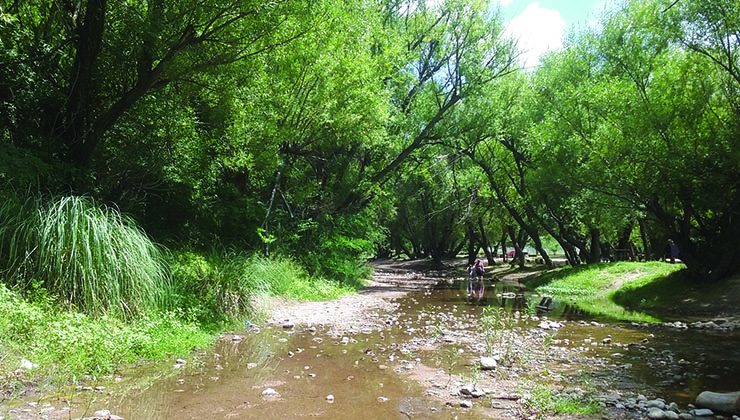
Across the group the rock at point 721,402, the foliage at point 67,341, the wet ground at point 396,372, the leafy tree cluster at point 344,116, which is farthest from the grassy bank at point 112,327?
the rock at point 721,402

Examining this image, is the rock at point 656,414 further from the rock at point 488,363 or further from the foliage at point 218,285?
the foliage at point 218,285

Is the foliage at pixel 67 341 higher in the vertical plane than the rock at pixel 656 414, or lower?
higher

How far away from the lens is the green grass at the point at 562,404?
623 cm

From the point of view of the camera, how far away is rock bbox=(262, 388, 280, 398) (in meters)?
6.82

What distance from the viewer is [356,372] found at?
27.1 ft

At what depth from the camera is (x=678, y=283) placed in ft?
64.8

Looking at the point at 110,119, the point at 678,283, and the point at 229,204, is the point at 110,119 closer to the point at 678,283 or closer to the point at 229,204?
the point at 229,204

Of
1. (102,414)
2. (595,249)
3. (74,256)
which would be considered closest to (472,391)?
(102,414)

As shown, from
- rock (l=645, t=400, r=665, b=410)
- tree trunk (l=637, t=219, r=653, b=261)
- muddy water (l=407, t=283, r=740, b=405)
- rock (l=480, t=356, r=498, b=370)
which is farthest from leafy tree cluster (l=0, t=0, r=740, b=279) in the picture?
rock (l=645, t=400, r=665, b=410)

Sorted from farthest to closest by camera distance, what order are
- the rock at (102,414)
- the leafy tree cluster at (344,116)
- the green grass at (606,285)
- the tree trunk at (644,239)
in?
1. the tree trunk at (644,239)
2. the green grass at (606,285)
3. the leafy tree cluster at (344,116)
4. the rock at (102,414)

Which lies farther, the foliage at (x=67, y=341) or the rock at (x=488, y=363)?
the rock at (x=488, y=363)

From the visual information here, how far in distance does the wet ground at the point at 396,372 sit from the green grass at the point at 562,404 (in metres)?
0.19

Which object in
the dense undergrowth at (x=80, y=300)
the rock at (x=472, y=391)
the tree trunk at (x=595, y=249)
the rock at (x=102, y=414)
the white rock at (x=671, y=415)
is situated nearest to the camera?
the rock at (x=102, y=414)

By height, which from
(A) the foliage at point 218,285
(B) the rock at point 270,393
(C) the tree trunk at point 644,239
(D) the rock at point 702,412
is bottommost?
(D) the rock at point 702,412
